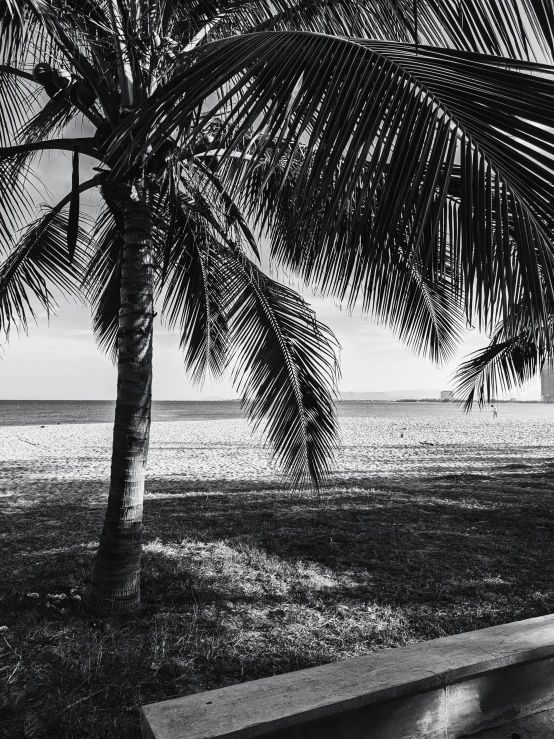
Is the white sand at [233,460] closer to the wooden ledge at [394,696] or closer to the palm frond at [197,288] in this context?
the palm frond at [197,288]

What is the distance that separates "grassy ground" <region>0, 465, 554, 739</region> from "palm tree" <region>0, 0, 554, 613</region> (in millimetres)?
528

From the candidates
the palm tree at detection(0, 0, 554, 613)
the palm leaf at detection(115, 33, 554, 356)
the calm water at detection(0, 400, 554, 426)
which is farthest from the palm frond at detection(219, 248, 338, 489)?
the calm water at detection(0, 400, 554, 426)

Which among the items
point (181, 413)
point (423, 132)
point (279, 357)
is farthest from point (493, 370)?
point (181, 413)

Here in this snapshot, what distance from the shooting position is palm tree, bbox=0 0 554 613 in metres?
1.55

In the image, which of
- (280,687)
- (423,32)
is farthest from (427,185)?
(280,687)

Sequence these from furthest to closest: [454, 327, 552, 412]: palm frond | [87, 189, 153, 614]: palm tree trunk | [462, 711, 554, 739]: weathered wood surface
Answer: [454, 327, 552, 412]: palm frond < [87, 189, 153, 614]: palm tree trunk < [462, 711, 554, 739]: weathered wood surface

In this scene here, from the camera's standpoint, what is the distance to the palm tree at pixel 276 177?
1.55m

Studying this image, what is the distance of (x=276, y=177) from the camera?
435 centimetres

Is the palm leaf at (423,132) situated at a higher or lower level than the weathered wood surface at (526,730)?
higher

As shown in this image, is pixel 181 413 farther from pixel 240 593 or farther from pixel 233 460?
pixel 240 593

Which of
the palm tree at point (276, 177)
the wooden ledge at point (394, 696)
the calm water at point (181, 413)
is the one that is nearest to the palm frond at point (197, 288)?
the palm tree at point (276, 177)

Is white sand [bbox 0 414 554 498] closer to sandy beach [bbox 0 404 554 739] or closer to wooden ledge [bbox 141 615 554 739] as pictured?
sandy beach [bbox 0 404 554 739]

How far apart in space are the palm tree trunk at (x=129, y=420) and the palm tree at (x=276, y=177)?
1 cm

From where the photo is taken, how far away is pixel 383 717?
175cm
